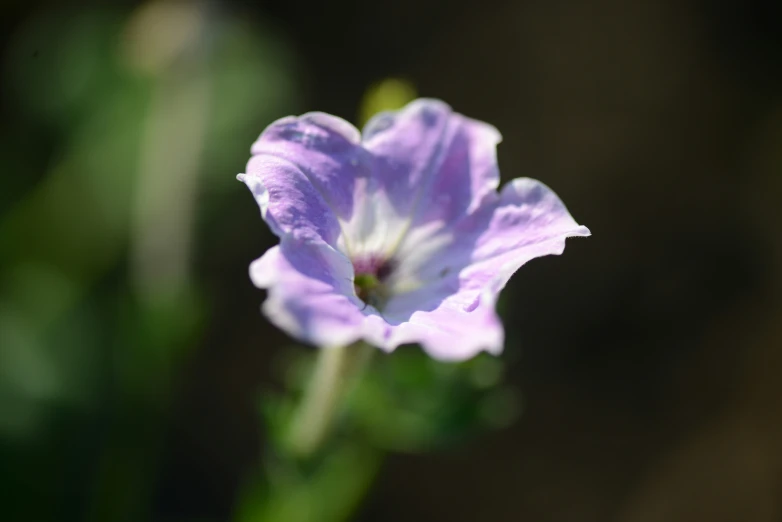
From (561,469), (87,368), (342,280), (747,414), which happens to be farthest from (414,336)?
(747,414)

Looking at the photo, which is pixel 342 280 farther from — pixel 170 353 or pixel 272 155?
pixel 170 353

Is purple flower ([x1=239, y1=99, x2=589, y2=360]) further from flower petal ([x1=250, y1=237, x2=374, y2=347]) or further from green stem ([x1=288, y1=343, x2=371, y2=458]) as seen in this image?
green stem ([x1=288, y1=343, x2=371, y2=458])

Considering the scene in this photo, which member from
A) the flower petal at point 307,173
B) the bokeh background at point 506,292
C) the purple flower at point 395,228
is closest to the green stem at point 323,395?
the purple flower at point 395,228

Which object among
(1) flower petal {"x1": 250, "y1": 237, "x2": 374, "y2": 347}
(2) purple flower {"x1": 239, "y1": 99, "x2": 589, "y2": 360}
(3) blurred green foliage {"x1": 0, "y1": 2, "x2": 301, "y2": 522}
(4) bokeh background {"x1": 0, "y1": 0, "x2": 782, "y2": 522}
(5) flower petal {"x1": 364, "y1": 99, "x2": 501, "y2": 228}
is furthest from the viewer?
(4) bokeh background {"x1": 0, "y1": 0, "x2": 782, "y2": 522}

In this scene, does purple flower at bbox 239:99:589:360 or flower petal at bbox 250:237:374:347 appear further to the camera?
purple flower at bbox 239:99:589:360

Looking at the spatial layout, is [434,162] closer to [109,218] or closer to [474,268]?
[474,268]

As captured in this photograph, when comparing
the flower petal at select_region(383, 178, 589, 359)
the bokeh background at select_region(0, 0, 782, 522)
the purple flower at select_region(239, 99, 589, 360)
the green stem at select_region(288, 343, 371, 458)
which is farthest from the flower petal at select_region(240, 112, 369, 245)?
the bokeh background at select_region(0, 0, 782, 522)
